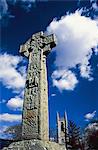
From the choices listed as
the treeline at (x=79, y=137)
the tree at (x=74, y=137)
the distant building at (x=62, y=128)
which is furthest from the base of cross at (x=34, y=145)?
the distant building at (x=62, y=128)

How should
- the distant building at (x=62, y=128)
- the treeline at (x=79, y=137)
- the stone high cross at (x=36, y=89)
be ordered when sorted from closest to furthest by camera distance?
the stone high cross at (x=36, y=89) < the treeline at (x=79, y=137) < the distant building at (x=62, y=128)

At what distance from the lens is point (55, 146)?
6.77 metres

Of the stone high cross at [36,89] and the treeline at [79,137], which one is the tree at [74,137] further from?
the stone high cross at [36,89]

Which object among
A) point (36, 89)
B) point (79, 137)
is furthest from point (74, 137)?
point (36, 89)

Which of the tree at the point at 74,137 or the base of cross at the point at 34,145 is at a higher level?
the tree at the point at 74,137

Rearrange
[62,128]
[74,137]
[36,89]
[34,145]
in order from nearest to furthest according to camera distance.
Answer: [34,145]
[36,89]
[74,137]
[62,128]

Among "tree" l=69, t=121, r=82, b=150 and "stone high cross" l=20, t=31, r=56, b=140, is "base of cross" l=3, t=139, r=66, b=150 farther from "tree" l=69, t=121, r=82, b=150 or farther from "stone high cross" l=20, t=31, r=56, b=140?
"tree" l=69, t=121, r=82, b=150

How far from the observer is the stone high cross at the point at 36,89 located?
7281mm

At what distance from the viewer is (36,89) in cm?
786

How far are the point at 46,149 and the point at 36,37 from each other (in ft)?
14.4

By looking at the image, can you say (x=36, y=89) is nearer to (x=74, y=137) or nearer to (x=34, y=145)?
(x=34, y=145)

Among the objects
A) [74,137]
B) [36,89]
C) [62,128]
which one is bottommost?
[36,89]

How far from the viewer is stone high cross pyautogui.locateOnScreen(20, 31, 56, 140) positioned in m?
7.28

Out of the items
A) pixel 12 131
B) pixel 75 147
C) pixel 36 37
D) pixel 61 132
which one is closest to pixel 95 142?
pixel 75 147
